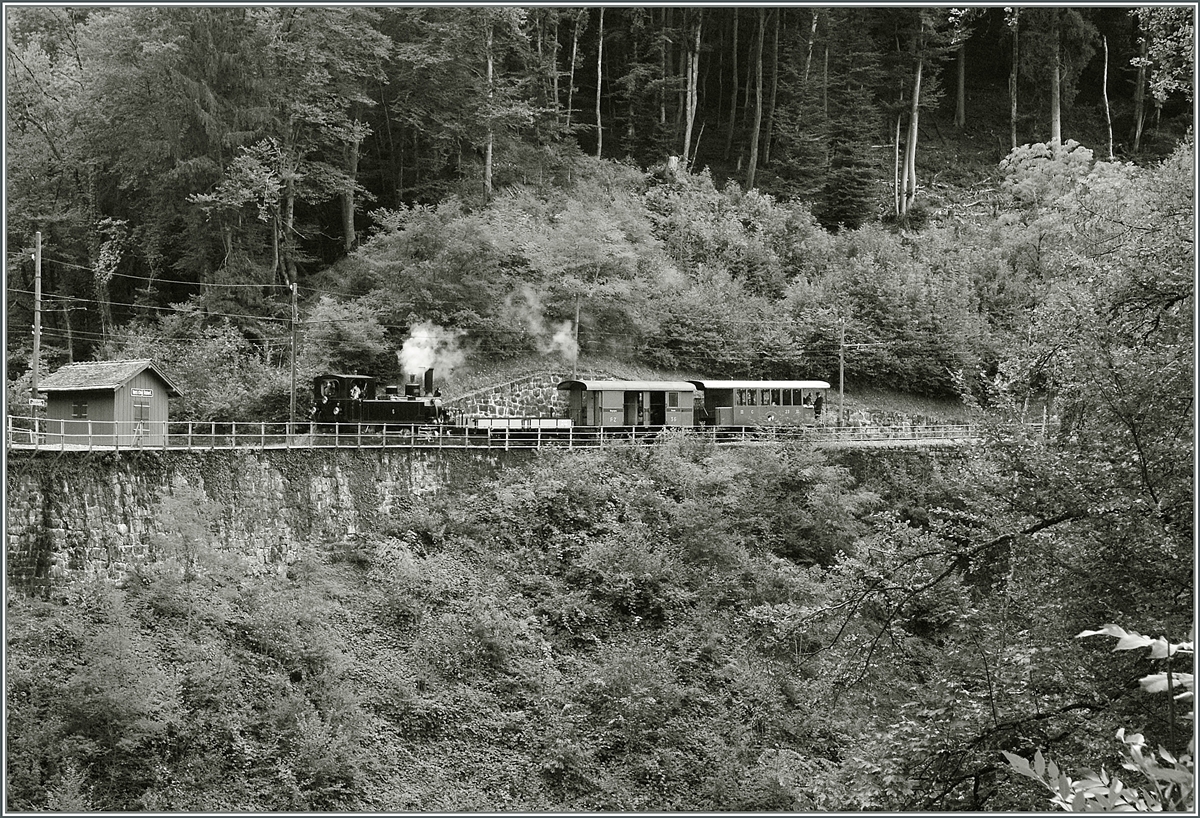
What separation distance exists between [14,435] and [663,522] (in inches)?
554

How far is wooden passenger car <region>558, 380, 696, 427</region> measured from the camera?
30.0 metres

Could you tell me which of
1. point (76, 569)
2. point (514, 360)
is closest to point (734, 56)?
point (514, 360)

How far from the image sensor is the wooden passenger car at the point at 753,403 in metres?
32.1

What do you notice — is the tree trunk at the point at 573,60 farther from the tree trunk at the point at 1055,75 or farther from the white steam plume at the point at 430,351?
the tree trunk at the point at 1055,75

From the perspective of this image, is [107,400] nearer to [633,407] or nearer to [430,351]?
[430,351]

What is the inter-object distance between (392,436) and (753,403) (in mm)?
12870

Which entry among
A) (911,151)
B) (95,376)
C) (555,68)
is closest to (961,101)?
(911,151)

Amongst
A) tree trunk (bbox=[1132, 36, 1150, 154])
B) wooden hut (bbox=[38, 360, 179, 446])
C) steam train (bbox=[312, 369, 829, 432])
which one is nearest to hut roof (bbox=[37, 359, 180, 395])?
wooden hut (bbox=[38, 360, 179, 446])

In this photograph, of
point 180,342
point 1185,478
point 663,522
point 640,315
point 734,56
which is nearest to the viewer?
point 1185,478

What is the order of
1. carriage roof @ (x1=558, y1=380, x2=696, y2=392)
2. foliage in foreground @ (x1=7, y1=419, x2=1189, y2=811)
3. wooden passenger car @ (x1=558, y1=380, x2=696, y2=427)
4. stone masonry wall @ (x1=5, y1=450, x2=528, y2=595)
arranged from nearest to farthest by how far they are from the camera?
foliage in foreground @ (x1=7, y1=419, x2=1189, y2=811), stone masonry wall @ (x1=5, y1=450, x2=528, y2=595), carriage roof @ (x1=558, y1=380, x2=696, y2=392), wooden passenger car @ (x1=558, y1=380, x2=696, y2=427)

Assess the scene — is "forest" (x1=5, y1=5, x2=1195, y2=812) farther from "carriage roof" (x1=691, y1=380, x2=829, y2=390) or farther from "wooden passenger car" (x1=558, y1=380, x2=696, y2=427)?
"wooden passenger car" (x1=558, y1=380, x2=696, y2=427)

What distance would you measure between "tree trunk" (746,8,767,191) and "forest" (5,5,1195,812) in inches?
12.4

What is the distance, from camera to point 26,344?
3212 centimetres

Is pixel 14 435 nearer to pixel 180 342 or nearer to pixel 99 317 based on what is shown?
pixel 180 342
